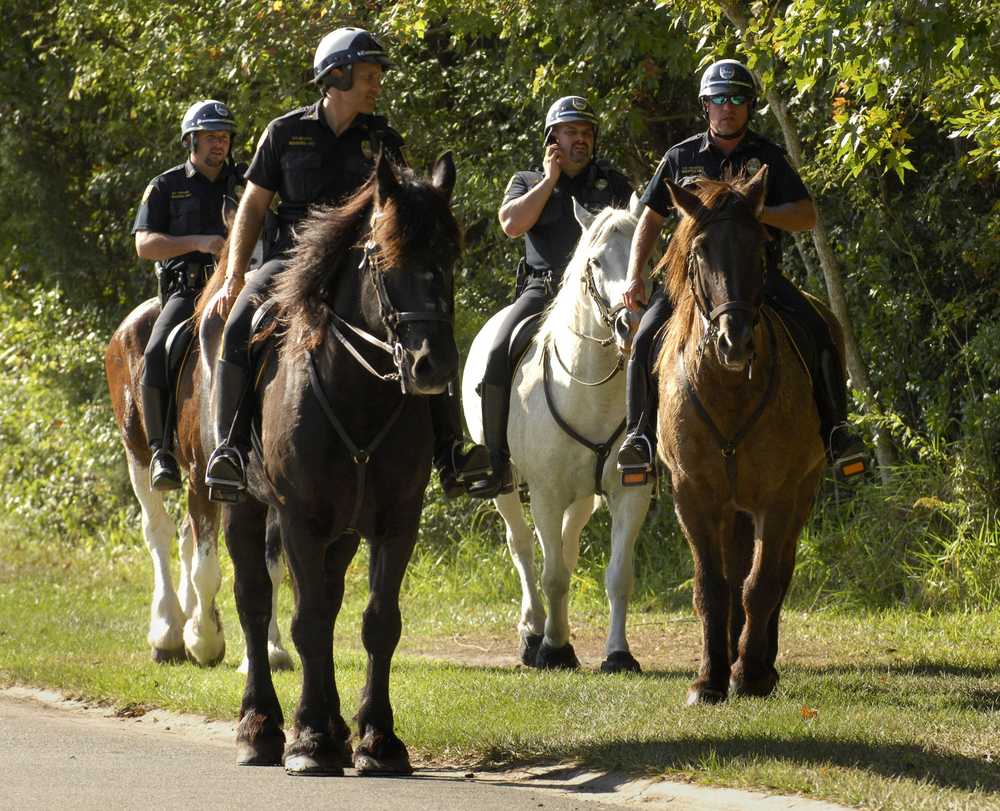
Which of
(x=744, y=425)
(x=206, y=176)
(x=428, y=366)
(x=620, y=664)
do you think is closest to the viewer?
(x=428, y=366)

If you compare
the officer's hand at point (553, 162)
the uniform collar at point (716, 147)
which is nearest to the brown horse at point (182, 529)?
the officer's hand at point (553, 162)

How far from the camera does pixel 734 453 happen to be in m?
8.24

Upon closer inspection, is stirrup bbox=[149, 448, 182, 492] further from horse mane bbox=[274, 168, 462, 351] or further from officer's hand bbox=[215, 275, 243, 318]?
horse mane bbox=[274, 168, 462, 351]

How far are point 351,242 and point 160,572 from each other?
16.1 feet

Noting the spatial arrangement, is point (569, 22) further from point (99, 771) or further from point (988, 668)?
point (99, 771)

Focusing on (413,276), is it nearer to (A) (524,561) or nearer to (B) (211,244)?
(B) (211,244)

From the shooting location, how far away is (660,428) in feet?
28.3

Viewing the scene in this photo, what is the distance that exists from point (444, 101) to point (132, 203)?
5.53m

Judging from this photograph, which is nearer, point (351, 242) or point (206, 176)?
point (351, 242)

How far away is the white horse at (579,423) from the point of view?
→ 9.72 metres

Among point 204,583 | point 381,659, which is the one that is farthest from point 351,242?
point 204,583

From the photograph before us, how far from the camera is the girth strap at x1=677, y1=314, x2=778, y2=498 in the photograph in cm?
822

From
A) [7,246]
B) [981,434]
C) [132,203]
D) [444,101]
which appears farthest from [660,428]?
[7,246]

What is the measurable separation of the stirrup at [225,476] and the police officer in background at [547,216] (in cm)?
300
